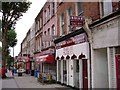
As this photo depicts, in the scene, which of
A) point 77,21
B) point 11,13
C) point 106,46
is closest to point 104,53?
point 106,46

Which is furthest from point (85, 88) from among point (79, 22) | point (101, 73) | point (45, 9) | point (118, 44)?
point (45, 9)

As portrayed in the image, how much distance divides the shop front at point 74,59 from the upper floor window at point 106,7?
2.13 metres

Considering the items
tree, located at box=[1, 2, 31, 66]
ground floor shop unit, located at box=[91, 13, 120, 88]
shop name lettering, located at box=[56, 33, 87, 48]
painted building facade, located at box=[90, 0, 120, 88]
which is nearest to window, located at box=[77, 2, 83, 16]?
shop name lettering, located at box=[56, 33, 87, 48]

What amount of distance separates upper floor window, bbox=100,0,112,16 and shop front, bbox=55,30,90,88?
7.00 ft

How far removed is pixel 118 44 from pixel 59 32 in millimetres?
12418

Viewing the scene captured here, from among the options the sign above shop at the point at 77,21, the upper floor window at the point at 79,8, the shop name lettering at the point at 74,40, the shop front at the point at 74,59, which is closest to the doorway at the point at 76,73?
the shop front at the point at 74,59

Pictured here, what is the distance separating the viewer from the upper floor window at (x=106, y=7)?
13022 mm

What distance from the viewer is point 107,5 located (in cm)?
1328

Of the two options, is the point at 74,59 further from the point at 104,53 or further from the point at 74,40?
the point at 104,53

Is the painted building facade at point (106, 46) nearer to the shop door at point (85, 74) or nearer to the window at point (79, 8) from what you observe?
the shop door at point (85, 74)

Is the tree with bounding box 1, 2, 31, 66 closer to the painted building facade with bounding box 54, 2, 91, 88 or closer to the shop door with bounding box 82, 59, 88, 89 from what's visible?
the painted building facade with bounding box 54, 2, 91, 88

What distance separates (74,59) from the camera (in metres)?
18.1

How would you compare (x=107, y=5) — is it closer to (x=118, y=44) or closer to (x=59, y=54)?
(x=118, y=44)

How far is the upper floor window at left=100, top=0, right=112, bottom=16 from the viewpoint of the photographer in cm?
1302
